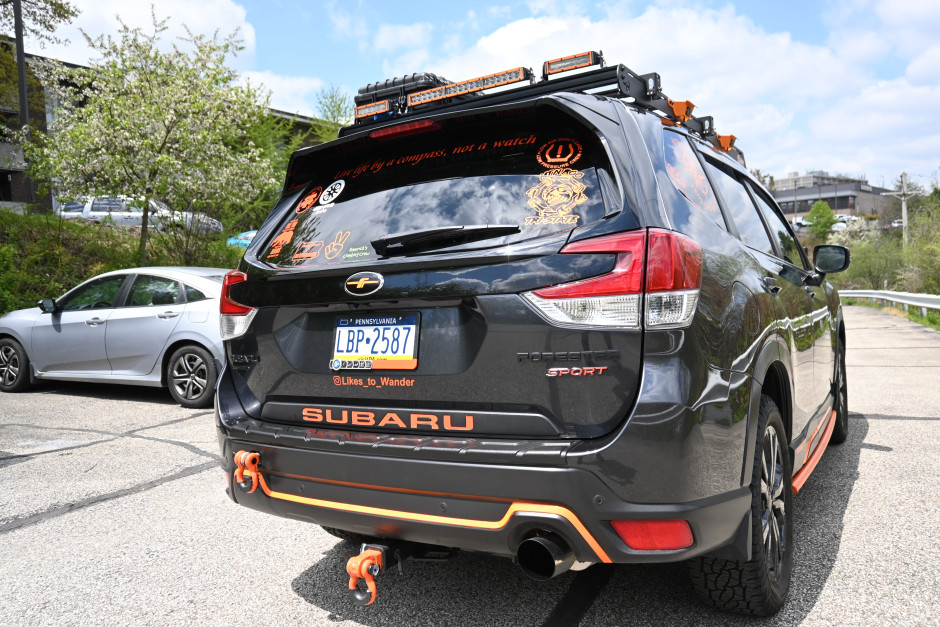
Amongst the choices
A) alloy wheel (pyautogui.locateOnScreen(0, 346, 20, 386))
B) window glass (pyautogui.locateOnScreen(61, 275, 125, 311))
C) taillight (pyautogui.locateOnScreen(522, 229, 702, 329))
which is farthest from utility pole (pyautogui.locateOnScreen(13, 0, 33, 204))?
taillight (pyautogui.locateOnScreen(522, 229, 702, 329))

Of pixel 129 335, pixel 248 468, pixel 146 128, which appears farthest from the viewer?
pixel 146 128

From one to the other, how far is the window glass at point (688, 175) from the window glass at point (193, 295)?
6.02 meters

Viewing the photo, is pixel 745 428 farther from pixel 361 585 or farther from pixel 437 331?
pixel 361 585

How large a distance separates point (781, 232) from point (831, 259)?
704mm

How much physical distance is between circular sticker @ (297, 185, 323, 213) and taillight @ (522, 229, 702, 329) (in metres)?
1.18

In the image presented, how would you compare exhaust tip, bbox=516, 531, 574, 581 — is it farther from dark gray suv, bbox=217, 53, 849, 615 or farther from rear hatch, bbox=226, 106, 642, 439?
rear hatch, bbox=226, 106, 642, 439

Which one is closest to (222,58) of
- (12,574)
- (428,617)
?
(12,574)

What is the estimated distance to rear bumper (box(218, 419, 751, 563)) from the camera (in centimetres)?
209

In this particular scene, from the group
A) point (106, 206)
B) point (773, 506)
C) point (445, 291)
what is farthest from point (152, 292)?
point (106, 206)

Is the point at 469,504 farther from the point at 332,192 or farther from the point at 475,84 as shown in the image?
the point at 475,84

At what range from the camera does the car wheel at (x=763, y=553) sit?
96.5 inches

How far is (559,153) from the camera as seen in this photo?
7.91 ft

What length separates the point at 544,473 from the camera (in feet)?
6.89

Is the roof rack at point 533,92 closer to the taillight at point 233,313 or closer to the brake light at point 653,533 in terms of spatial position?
the taillight at point 233,313
